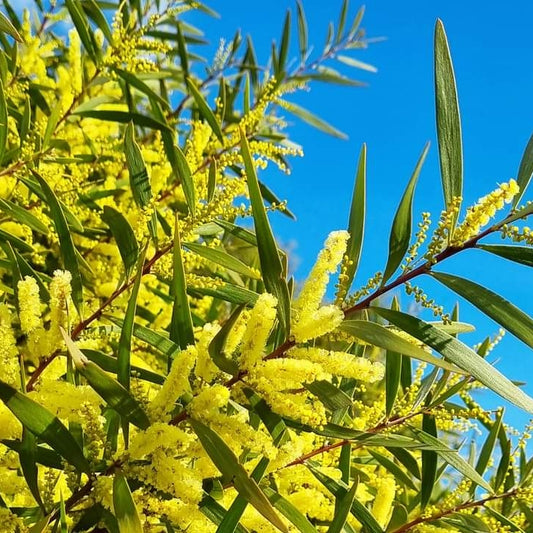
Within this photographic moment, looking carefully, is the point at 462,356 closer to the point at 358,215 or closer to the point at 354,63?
the point at 358,215

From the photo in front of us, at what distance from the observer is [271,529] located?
4.38ft

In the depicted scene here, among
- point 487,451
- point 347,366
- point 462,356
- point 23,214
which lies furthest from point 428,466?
point 23,214

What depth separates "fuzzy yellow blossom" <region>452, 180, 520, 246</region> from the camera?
3.91ft

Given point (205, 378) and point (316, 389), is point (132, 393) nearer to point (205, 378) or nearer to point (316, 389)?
point (205, 378)

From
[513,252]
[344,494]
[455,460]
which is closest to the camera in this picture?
[513,252]

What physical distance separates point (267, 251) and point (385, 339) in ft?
0.85

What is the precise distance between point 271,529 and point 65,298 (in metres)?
0.61

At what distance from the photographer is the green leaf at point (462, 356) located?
1.17 metres

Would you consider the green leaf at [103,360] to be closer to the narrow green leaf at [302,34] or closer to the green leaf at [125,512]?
the green leaf at [125,512]

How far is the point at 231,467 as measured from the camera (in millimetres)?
1053

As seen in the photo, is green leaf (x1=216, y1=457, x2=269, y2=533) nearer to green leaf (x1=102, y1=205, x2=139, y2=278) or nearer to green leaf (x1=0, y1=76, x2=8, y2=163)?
green leaf (x1=102, y1=205, x2=139, y2=278)

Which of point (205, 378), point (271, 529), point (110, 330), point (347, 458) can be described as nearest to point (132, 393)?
point (205, 378)

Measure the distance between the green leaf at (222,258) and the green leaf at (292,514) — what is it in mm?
478

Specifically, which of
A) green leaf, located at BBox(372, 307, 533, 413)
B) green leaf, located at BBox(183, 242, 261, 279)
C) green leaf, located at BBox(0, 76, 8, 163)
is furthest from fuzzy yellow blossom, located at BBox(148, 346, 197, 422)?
green leaf, located at BBox(0, 76, 8, 163)
